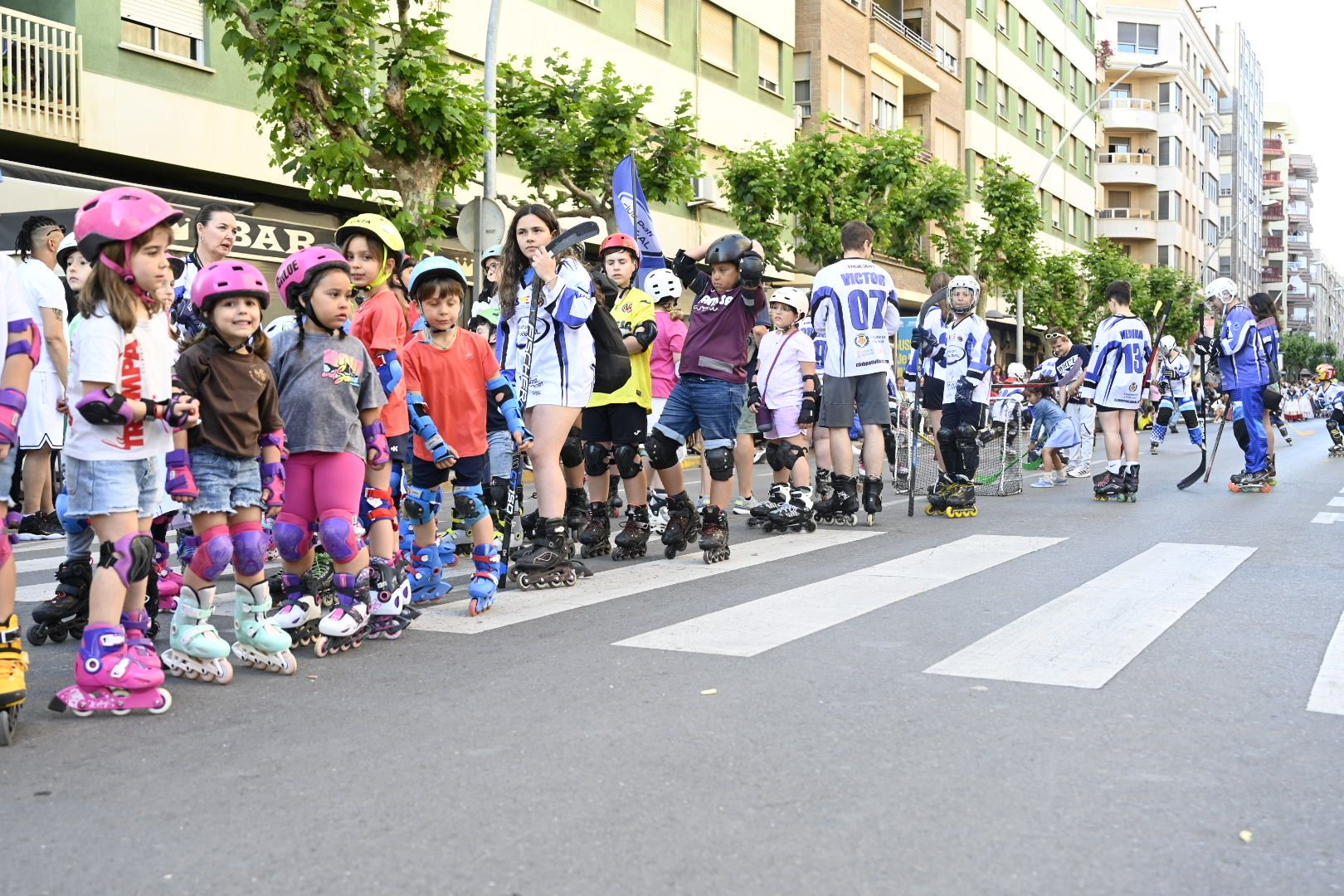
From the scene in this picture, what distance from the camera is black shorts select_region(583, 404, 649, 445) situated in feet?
26.9

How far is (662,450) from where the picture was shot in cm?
851

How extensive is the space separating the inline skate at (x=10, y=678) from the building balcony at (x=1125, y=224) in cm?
7776

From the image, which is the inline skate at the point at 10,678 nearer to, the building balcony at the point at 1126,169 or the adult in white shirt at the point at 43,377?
the adult in white shirt at the point at 43,377

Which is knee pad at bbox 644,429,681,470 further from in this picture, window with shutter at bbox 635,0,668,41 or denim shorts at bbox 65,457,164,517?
window with shutter at bbox 635,0,668,41

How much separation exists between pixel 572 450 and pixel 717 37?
26.1 metres

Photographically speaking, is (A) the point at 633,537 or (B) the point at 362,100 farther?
(B) the point at 362,100

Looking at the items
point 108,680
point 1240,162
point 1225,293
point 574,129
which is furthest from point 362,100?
point 1240,162

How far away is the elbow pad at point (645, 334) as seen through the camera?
8.07 metres

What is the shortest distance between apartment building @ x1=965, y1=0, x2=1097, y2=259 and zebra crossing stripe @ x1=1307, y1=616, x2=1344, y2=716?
4186 cm

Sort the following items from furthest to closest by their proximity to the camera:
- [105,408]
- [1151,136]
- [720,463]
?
[1151,136]
[720,463]
[105,408]

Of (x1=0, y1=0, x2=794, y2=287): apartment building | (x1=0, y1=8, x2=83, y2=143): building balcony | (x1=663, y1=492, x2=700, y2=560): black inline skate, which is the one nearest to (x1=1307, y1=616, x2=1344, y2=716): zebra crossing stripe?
(x1=663, y1=492, x2=700, y2=560): black inline skate

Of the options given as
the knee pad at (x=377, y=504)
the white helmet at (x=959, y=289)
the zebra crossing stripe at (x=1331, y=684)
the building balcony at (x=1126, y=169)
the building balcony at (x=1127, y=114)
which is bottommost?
the zebra crossing stripe at (x=1331, y=684)

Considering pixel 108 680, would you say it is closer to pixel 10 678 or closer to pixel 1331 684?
pixel 10 678

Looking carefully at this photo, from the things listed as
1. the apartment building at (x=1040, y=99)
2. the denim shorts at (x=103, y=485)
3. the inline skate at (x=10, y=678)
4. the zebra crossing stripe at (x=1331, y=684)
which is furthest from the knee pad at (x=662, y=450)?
the apartment building at (x=1040, y=99)
